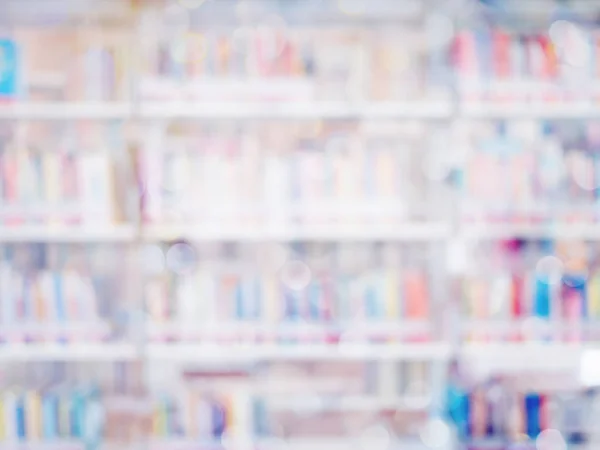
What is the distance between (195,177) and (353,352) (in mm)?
860

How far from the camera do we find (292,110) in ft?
7.54

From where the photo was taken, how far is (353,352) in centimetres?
234

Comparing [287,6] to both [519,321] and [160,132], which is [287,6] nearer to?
[160,132]

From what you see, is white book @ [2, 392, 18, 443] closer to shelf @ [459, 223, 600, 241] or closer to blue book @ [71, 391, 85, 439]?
blue book @ [71, 391, 85, 439]

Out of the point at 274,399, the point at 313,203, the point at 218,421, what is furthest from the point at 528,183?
the point at 218,421

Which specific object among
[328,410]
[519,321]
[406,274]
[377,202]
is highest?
[377,202]

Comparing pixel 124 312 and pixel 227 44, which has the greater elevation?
pixel 227 44

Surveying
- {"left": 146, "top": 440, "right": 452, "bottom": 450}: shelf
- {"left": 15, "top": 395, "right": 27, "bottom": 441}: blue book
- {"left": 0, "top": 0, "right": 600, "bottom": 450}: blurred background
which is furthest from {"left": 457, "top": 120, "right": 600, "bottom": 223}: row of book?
{"left": 15, "top": 395, "right": 27, "bottom": 441}: blue book

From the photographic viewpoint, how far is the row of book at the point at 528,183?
7.63ft

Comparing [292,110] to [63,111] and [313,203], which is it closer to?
[313,203]

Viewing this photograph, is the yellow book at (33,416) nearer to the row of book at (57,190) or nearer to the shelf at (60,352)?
the shelf at (60,352)

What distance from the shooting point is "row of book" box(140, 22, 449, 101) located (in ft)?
7.66

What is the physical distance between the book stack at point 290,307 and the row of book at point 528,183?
37 cm

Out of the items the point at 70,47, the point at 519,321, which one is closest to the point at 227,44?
the point at 70,47
